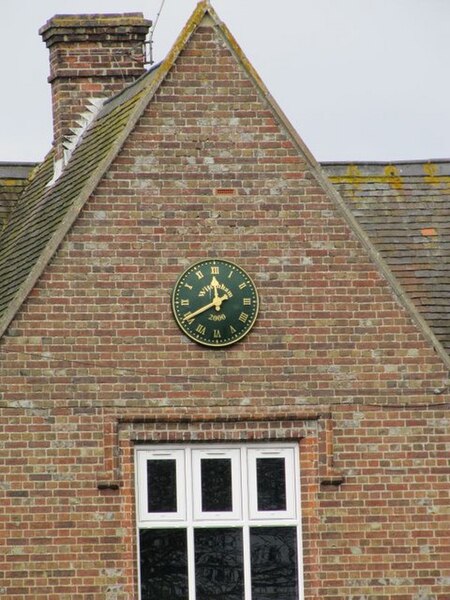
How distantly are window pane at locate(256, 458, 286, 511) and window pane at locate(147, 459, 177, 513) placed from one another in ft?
3.11

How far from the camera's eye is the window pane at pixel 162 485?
88.8 feet

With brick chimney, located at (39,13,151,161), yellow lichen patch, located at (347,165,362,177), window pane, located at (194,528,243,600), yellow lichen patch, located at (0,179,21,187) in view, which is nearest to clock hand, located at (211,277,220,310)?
window pane, located at (194,528,243,600)

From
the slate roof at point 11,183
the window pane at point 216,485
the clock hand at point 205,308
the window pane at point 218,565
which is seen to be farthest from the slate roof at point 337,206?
the window pane at point 218,565

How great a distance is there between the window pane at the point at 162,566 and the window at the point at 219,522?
0.4 inches

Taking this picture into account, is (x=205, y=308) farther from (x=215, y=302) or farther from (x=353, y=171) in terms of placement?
(x=353, y=171)

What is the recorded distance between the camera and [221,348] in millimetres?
27375

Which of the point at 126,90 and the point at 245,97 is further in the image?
the point at 126,90

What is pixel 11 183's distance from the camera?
31.9 meters

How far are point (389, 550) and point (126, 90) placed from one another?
22.1 ft

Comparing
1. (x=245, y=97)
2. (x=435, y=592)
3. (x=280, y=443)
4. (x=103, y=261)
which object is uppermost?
(x=245, y=97)

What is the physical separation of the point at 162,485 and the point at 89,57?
6767 millimetres

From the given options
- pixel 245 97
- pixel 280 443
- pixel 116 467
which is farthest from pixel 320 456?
pixel 245 97

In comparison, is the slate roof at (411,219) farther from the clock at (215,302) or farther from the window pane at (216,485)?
the window pane at (216,485)

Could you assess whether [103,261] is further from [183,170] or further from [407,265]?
[407,265]
